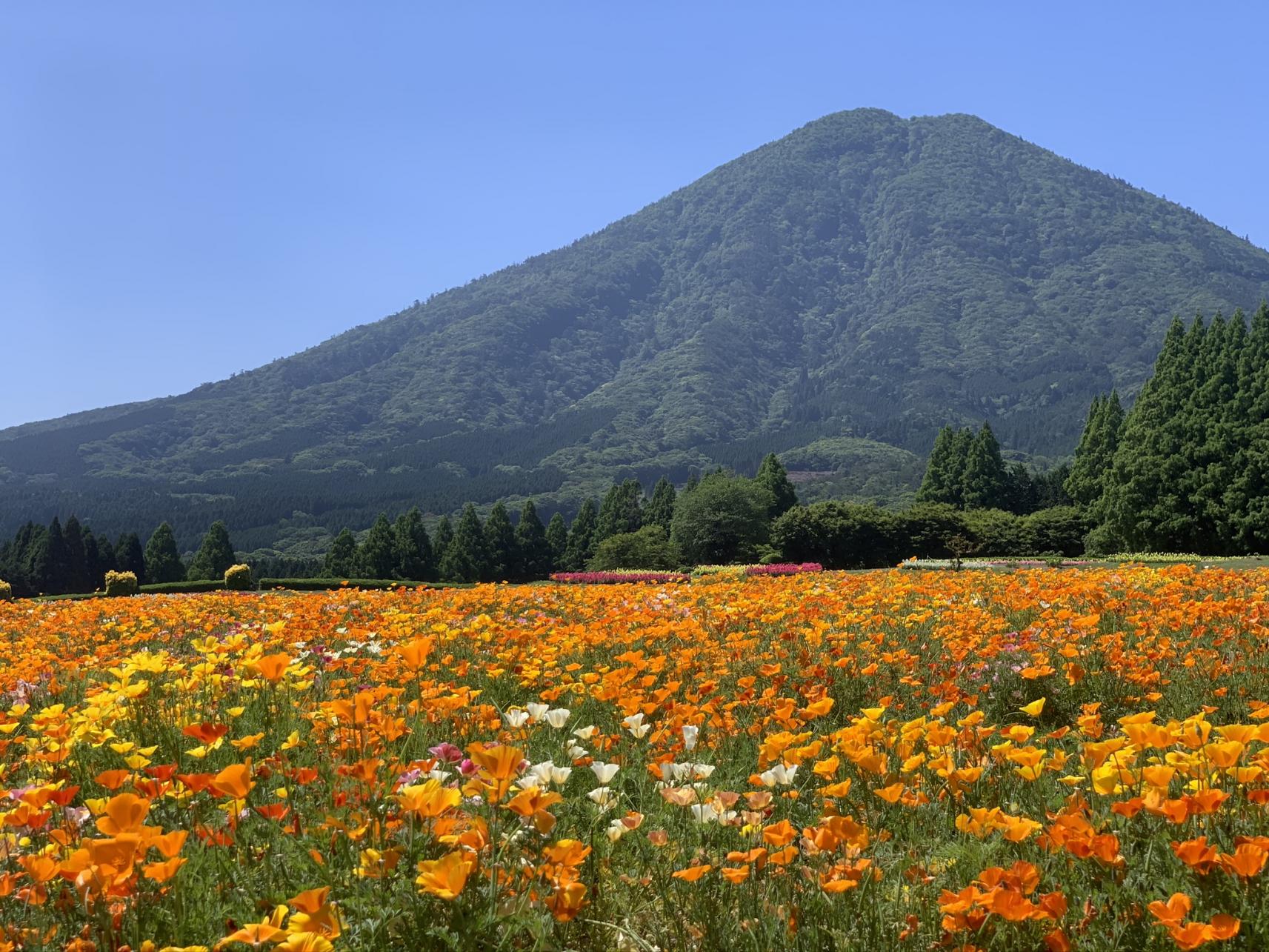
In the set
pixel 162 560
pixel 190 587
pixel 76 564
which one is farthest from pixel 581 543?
pixel 190 587

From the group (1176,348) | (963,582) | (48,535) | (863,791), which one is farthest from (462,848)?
(48,535)

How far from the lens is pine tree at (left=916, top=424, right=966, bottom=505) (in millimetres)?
65312

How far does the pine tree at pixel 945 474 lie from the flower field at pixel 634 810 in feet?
202

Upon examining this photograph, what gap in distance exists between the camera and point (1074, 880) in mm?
2807

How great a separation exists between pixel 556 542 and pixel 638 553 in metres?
26.0

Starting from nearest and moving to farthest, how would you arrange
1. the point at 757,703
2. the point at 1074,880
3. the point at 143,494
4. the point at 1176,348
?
the point at 1074,880 → the point at 757,703 → the point at 1176,348 → the point at 143,494

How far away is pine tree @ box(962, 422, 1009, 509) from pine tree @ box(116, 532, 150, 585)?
6085cm

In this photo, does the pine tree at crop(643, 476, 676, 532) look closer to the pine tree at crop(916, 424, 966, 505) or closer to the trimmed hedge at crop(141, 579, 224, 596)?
the pine tree at crop(916, 424, 966, 505)

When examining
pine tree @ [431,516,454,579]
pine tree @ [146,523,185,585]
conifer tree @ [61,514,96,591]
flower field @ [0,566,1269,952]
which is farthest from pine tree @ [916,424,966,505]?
flower field @ [0,566,1269,952]

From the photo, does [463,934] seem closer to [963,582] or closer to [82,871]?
[82,871]

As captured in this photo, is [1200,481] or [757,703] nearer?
[757,703]

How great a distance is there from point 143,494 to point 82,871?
216287 mm

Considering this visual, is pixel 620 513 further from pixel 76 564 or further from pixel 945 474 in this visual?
pixel 76 564

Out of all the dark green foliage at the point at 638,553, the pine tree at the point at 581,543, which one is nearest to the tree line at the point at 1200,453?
the dark green foliage at the point at 638,553
